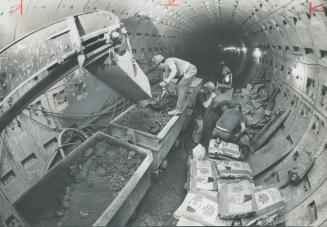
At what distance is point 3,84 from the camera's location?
235 cm

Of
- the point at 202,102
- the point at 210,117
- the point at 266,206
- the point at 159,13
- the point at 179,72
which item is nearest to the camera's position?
the point at 266,206

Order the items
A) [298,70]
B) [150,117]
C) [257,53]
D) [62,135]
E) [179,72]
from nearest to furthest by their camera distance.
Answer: [62,135], [298,70], [150,117], [179,72], [257,53]

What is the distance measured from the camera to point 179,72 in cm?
614

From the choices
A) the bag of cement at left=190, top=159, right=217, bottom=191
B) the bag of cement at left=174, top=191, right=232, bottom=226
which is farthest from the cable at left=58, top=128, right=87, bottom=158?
the bag of cement at left=174, top=191, right=232, bottom=226

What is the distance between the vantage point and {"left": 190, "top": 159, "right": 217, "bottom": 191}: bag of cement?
150 inches

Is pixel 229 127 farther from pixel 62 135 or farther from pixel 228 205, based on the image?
pixel 62 135

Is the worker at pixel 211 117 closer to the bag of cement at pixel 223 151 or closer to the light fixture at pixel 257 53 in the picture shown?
the bag of cement at pixel 223 151

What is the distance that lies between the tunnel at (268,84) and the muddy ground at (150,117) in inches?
37.8

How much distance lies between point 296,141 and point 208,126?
2.69 meters

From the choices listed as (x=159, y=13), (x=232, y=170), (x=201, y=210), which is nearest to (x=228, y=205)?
(x=201, y=210)

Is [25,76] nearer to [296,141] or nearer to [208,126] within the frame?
[296,141]

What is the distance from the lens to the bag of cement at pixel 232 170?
13.1 feet

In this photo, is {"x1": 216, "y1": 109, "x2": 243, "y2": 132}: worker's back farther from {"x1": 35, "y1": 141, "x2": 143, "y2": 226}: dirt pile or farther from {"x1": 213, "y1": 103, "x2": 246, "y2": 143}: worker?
{"x1": 35, "y1": 141, "x2": 143, "y2": 226}: dirt pile

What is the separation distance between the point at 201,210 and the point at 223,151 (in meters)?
1.77
